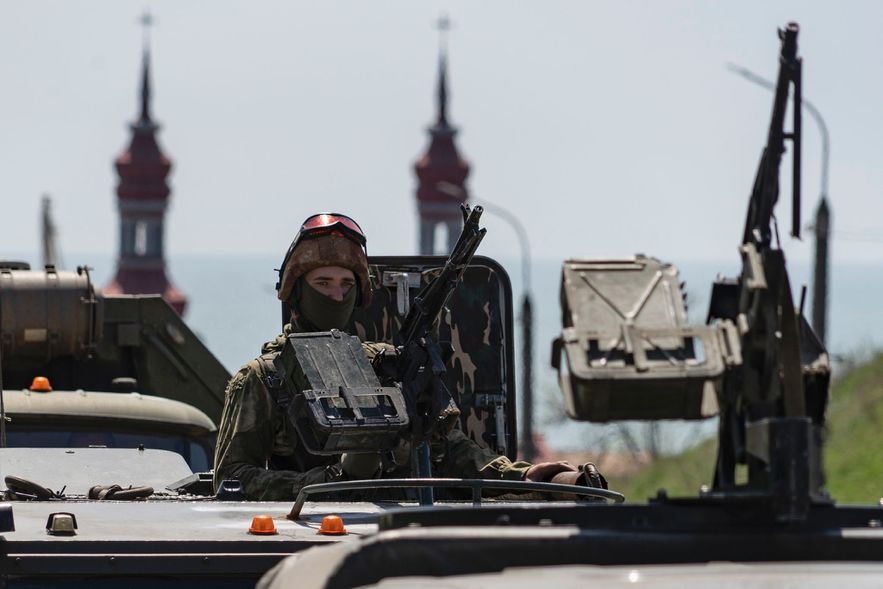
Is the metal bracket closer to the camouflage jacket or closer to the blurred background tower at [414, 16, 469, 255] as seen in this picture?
the camouflage jacket

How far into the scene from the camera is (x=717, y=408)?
4.04 meters

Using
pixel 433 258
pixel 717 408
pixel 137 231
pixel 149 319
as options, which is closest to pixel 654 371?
pixel 717 408

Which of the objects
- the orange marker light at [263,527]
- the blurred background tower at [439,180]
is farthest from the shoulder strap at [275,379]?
the blurred background tower at [439,180]

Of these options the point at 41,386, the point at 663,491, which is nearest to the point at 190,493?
the point at 41,386

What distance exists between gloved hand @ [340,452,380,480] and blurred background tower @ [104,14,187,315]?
297 ft

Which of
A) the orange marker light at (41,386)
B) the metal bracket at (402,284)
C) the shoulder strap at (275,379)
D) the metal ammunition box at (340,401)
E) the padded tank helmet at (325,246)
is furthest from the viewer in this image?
the orange marker light at (41,386)

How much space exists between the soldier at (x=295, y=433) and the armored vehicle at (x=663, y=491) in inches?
120

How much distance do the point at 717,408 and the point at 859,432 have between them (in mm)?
41154

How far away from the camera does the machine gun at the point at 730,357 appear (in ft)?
12.8

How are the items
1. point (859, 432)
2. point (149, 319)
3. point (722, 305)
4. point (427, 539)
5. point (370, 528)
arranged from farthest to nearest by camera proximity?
point (859, 432), point (149, 319), point (370, 528), point (722, 305), point (427, 539)

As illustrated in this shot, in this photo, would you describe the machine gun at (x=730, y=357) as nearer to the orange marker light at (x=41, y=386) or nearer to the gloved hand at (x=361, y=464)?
the gloved hand at (x=361, y=464)

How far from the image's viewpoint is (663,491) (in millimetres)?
4023

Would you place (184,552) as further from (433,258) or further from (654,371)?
(433,258)

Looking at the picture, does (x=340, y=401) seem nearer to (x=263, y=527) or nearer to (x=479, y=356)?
(x=263, y=527)
